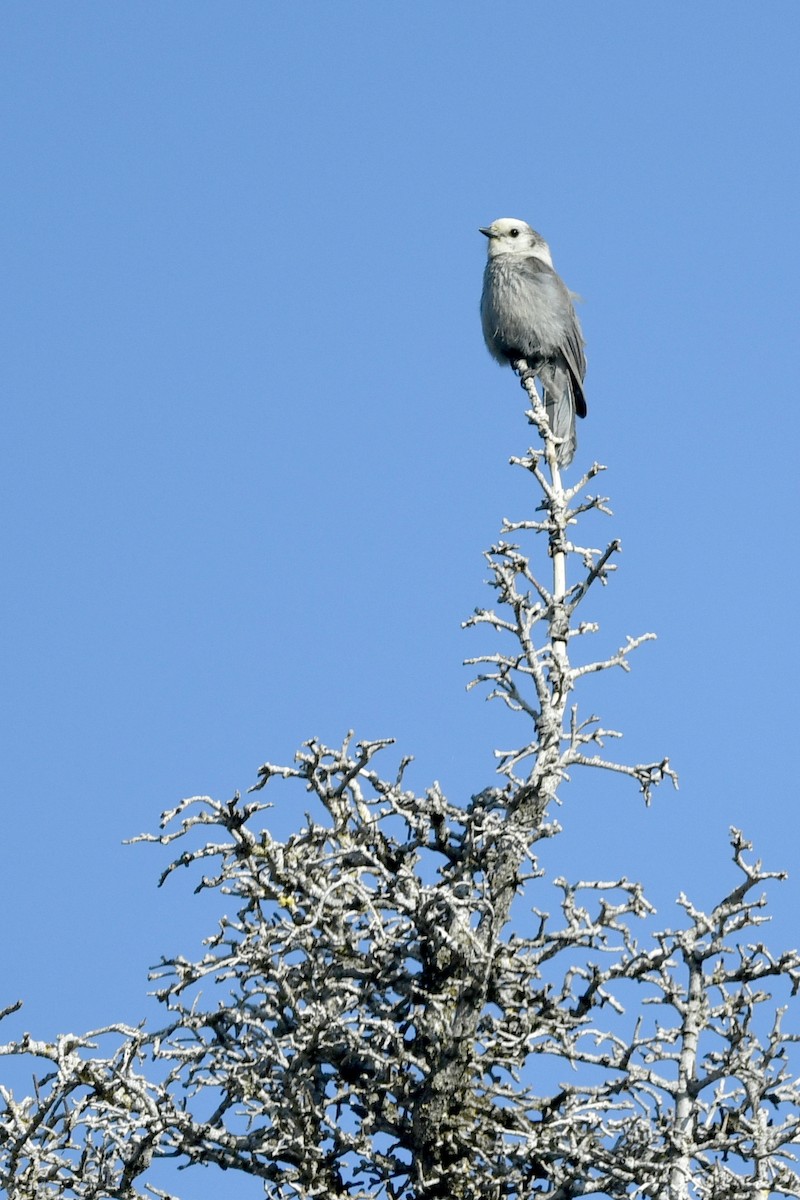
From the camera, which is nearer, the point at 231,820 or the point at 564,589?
the point at 231,820

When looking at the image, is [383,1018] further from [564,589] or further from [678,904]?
[564,589]

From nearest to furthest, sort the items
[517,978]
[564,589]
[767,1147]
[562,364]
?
[767,1147], [517,978], [564,589], [562,364]

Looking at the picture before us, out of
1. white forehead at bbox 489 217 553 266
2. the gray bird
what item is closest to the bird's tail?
the gray bird

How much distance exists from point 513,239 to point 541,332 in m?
1.44

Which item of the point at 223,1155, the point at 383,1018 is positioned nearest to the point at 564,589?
the point at 383,1018

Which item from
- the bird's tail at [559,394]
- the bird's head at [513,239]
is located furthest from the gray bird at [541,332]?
the bird's head at [513,239]

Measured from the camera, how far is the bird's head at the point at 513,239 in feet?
39.4

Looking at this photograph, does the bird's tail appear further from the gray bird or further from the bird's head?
the bird's head

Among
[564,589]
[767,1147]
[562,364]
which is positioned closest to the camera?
[767,1147]

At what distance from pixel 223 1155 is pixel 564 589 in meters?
2.48

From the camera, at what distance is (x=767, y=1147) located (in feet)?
17.7

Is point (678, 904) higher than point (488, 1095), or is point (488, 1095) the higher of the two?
point (678, 904)

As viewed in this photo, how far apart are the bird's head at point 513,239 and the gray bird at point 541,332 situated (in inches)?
22.0

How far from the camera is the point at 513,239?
1209 cm
